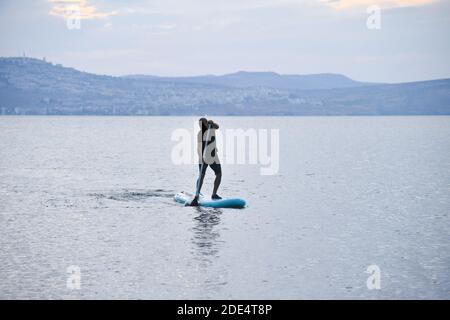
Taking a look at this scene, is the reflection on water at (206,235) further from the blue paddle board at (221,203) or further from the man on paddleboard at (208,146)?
the man on paddleboard at (208,146)

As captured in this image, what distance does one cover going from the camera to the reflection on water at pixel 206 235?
21.2 m

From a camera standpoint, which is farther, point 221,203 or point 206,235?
point 221,203

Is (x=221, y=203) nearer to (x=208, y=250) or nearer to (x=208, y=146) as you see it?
(x=208, y=146)

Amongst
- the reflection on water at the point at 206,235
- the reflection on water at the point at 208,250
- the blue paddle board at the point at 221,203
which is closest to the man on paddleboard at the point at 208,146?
the blue paddle board at the point at 221,203

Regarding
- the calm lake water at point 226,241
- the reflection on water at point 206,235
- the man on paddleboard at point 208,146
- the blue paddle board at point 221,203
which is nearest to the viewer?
the calm lake water at point 226,241

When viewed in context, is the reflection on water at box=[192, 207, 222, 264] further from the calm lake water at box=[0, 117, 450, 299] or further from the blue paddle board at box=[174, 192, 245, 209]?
the blue paddle board at box=[174, 192, 245, 209]

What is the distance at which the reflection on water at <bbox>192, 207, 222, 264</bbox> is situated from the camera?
2125 centimetres

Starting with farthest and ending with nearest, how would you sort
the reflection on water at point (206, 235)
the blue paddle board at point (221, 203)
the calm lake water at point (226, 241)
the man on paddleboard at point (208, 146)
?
1. the blue paddle board at point (221, 203)
2. the man on paddleboard at point (208, 146)
3. the reflection on water at point (206, 235)
4. the calm lake water at point (226, 241)

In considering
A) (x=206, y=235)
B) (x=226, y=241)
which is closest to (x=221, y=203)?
(x=206, y=235)

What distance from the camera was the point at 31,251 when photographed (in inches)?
854

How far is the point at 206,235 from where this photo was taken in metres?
24.3

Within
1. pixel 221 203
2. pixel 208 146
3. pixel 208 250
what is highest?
pixel 208 146
